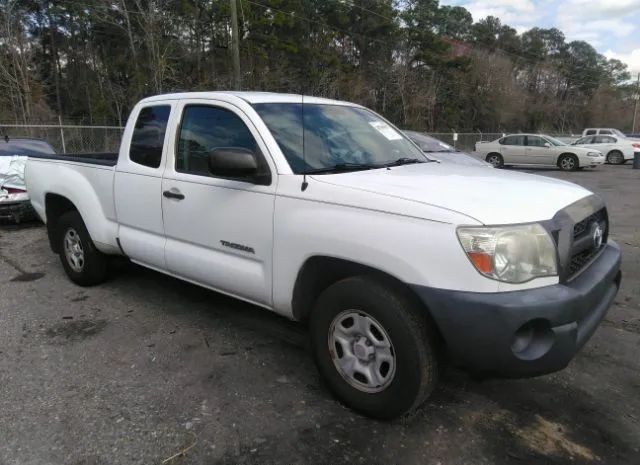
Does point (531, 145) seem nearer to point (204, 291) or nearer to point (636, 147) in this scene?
point (636, 147)

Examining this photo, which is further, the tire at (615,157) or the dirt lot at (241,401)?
the tire at (615,157)

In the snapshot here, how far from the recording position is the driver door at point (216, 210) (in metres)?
3.21

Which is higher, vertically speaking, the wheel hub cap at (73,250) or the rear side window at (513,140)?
the rear side window at (513,140)

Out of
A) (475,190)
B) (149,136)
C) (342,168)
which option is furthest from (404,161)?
(149,136)

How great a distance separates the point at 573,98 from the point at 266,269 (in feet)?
250

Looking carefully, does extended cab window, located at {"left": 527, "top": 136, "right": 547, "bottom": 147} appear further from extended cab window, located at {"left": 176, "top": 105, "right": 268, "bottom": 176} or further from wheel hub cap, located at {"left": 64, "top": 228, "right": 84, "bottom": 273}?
extended cab window, located at {"left": 176, "top": 105, "right": 268, "bottom": 176}

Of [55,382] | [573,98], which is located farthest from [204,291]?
[573,98]

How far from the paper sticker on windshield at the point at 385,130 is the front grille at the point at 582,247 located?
5.26 feet

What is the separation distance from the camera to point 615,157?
24.2 metres

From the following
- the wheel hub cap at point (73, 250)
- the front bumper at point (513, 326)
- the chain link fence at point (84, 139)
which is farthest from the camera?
the chain link fence at point (84, 139)

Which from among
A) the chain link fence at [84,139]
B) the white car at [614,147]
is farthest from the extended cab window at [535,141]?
the chain link fence at [84,139]

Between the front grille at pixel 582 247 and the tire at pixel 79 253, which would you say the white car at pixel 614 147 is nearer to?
the front grille at pixel 582 247

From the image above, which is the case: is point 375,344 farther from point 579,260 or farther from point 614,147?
point 614,147

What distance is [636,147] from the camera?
2370 cm
